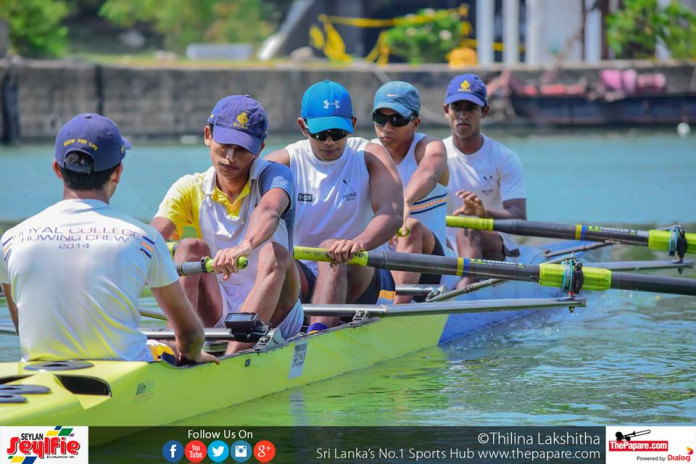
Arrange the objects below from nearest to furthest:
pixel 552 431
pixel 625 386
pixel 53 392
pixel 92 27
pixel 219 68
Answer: pixel 53 392, pixel 552 431, pixel 625 386, pixel 219 68, pixel 92 27

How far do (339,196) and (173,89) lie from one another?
27.3m

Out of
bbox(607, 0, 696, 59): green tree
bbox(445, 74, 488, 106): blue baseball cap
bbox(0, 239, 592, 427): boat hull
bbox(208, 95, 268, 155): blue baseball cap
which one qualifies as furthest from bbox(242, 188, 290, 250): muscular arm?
bbox(607, 0, 696, 59): green tree

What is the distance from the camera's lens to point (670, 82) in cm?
3550

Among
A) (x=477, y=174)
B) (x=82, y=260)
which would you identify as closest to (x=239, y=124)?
(x=82, y=260)

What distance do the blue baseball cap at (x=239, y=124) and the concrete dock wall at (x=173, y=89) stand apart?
88.2 feet

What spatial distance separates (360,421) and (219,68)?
28.7 metres

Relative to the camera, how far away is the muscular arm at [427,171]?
8.89 meters

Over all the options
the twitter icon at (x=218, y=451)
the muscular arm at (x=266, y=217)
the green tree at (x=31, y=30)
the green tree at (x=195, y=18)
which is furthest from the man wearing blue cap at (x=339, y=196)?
the green tree at (x=195, y=18)

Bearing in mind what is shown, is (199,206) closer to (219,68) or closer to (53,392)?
(53,392)

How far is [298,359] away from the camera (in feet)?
23.7

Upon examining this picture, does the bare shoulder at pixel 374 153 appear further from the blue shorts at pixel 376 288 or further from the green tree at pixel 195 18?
the green tree at pixel 195 18

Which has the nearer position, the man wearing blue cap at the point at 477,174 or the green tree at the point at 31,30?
the man wearing blue cap at the point at 477,174

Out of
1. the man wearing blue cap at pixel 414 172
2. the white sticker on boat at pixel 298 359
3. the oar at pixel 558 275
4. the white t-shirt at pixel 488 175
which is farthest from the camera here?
the white t-shirt at pixel 488 175

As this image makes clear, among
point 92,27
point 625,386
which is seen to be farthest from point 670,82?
point 625,386
